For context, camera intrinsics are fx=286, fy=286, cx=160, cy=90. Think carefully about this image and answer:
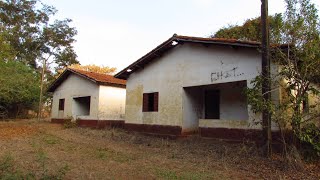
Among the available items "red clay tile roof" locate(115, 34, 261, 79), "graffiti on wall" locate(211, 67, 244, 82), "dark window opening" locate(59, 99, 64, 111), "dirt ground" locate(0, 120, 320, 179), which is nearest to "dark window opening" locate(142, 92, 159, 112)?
"red clay tile roof" locate(115, 34, 261, 79)

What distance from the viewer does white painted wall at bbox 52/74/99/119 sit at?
19672 millimetres

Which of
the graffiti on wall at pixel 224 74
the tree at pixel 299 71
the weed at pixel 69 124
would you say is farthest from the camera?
the weed at pixel 69 124

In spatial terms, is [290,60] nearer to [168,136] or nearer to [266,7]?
[266,7]

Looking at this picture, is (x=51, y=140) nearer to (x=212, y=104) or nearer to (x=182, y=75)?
(x=182, y=75)

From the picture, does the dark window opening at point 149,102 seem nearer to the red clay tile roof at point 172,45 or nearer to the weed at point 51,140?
the red clay tile roof at point 172,45

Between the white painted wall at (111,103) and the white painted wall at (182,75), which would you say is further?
the white painted wall at (111,103)

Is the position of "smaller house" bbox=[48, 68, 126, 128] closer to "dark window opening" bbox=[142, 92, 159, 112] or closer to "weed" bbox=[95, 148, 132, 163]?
"dark window opening" bbox=[142, 92, 159, 112]

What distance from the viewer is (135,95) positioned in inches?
639

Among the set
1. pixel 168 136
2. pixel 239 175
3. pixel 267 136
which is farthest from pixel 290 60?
pixel 168 136

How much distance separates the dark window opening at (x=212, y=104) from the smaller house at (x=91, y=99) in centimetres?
773

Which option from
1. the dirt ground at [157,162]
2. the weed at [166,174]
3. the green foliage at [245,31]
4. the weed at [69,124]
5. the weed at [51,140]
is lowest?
the weed at [166,174]

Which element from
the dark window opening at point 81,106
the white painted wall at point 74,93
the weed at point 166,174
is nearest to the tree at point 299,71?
the weed at point 166,174

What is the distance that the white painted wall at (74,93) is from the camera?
19.7 meters

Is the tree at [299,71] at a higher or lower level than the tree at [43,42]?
lower
